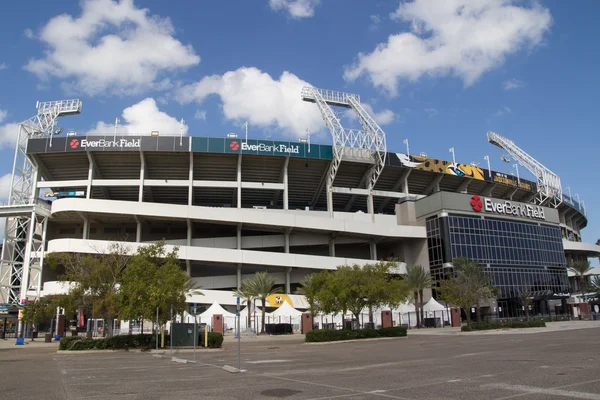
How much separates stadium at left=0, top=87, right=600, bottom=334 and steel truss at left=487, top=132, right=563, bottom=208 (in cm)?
1028

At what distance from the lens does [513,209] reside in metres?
72.2

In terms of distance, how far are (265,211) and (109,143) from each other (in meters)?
21.8

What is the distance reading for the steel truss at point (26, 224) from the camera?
5912 centimetres

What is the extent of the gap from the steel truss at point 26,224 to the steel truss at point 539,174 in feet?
244

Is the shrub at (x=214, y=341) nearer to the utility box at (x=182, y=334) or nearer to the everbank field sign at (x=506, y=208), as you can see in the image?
the utility box at (x=182, y=334)

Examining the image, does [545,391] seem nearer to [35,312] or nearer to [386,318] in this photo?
[386,318]

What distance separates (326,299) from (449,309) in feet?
80.2

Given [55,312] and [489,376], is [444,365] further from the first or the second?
[55,312]

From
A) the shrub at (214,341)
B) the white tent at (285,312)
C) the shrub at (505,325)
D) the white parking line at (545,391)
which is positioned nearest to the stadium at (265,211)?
the white tent at (285,312)

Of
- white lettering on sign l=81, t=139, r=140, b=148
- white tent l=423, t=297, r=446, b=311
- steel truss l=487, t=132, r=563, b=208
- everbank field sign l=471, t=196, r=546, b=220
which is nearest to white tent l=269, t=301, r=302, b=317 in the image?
white tent l=423, t=297, r=446, b=311

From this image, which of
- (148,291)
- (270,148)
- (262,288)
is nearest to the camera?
(148,291)

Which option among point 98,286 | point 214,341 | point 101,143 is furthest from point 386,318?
point 101,143

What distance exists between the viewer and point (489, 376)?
11.8 metres

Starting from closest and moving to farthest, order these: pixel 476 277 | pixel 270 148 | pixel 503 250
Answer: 1. pixel 476 277
2. pixel 270 148
3. pixel 503 250
